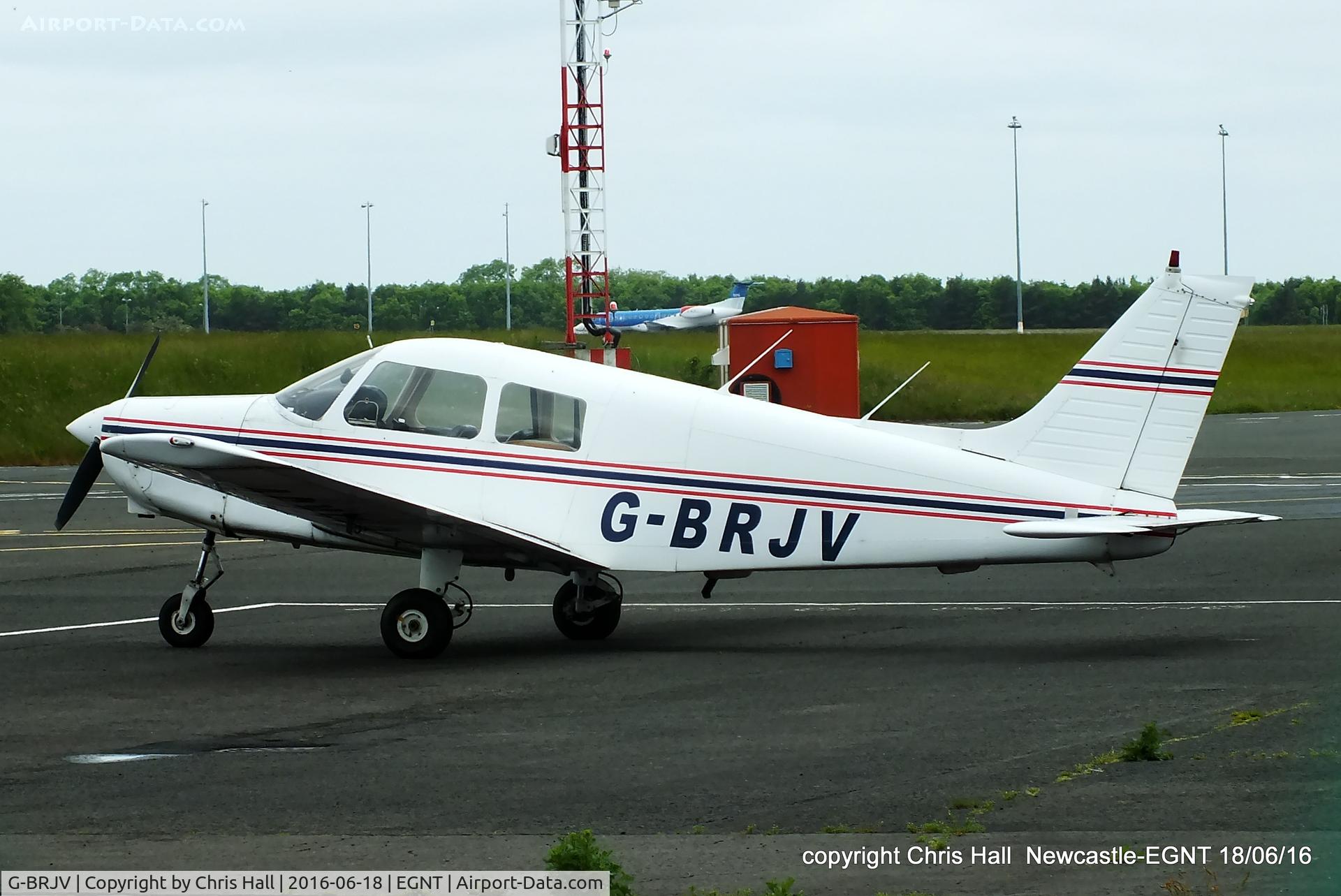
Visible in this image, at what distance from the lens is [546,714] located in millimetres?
9914

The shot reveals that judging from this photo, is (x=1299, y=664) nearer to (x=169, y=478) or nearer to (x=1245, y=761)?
(x=1245, y=761)

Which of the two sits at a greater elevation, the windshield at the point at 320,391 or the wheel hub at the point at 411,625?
the windshield at the point at 320,391

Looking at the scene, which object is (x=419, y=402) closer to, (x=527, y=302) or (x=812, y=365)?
(x=812, y=365)

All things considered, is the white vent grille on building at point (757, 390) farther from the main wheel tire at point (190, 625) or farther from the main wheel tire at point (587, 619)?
the main wheel tire at point (190, 625)

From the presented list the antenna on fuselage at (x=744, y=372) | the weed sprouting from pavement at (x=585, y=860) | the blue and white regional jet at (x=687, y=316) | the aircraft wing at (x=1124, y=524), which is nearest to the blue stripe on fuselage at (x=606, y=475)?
the aircraft wing at (x=1124, y=524)

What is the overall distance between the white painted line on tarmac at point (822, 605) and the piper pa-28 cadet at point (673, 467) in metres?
2.18

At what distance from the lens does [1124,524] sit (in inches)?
450

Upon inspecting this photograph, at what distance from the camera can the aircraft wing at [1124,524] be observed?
11250 mm

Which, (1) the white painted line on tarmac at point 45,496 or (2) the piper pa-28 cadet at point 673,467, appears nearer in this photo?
(2) the piper pa-28 cadet at point 673,467

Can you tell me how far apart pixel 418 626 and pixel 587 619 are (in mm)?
1609

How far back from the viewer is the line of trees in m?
55.1

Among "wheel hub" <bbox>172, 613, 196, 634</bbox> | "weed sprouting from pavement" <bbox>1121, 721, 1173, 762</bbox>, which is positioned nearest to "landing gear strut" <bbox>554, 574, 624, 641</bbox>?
"wheel hub" <bbox>172, 613, 196, 634</bbox>

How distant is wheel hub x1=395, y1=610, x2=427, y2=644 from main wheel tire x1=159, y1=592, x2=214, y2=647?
72.4 inches

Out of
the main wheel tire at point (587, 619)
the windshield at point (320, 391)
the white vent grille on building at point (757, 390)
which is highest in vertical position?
the windshield at point (320, 391)
